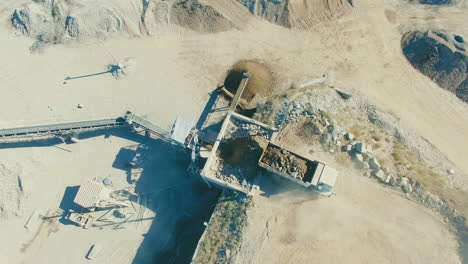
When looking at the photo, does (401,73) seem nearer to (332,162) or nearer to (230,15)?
(332,162)

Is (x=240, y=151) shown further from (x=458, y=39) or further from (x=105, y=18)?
(x=458, y=39)

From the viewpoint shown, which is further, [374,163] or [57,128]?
[57,128]

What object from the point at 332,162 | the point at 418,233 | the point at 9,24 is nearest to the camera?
the point at 418,233

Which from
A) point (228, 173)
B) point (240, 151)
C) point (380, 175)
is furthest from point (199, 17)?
point (380, 175)

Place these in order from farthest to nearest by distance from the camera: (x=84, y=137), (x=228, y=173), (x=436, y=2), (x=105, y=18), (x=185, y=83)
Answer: (x=436, y=2) < (x=105, y=18) < (x=185, y=83) < (x=84, y=137) < (x=228, y=173)

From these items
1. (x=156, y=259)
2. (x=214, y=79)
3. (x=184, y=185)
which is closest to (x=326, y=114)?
(x=214, y=79)

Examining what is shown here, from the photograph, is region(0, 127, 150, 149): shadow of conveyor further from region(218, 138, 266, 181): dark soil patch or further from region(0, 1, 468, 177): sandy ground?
region(218, 138, 266, 181): dark soil patch

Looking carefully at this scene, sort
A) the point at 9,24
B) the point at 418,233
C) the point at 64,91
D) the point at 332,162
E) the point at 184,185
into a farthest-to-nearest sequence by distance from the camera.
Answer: the point at 9,24, the point at 64,91, the point at 184,185, the point at 332,162, the point at 418,233
